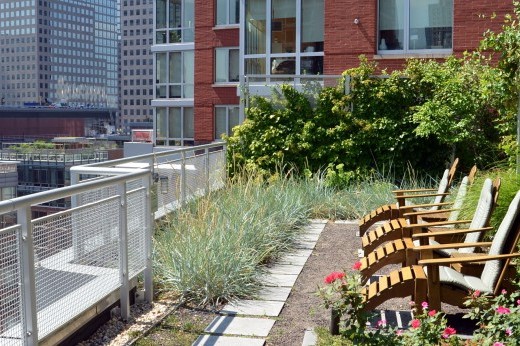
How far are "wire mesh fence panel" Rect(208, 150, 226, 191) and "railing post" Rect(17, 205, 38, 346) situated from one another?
5316 millimetres

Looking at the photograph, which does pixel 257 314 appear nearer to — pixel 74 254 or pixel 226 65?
pixel 74 254

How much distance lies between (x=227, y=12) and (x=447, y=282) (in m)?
23.8

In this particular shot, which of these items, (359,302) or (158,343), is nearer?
(359,302)

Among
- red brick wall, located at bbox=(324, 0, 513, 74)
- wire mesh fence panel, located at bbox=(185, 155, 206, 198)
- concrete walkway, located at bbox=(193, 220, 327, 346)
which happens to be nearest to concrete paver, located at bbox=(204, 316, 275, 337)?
concrete walkway, located at bbox=(193, 220, 327, 346)

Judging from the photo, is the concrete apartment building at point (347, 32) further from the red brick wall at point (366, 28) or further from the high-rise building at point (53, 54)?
the high-rise building at point (53, 54)

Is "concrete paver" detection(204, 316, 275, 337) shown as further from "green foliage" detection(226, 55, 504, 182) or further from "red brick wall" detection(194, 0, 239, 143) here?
"red brick wall" detection(194, 0, 239, 143)

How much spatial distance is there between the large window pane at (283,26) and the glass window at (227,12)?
920 cm

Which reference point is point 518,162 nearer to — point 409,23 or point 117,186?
point 117,186

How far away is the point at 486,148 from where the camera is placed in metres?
12.3

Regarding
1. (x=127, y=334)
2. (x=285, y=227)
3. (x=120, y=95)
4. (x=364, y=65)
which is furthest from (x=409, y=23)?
(x=120, y=95)

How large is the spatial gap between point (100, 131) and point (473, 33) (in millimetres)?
141059

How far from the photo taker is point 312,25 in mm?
17656

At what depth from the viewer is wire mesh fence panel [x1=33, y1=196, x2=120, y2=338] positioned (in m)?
4.11

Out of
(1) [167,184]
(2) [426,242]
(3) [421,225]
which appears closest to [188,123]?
(1) [167,184]
